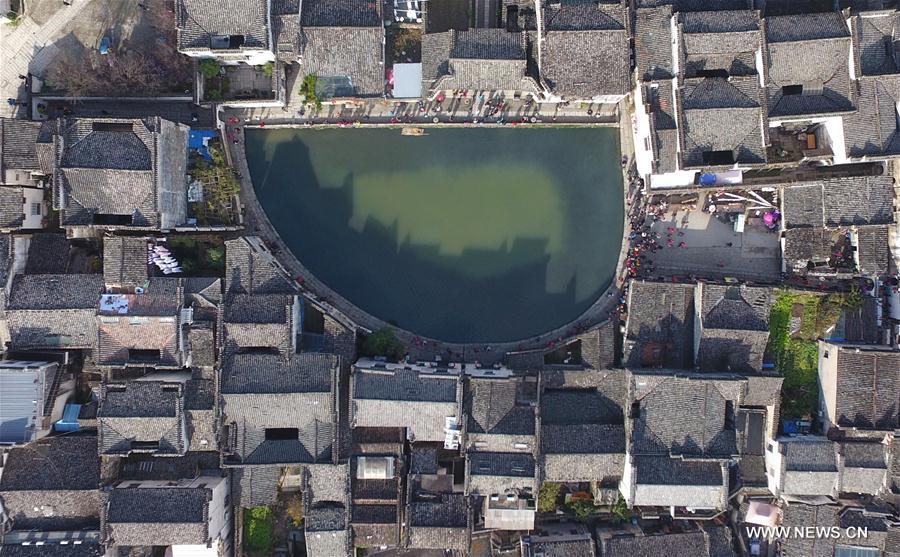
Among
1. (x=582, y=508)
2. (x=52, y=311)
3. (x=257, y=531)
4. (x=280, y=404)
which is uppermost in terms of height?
(x=52, y=311)

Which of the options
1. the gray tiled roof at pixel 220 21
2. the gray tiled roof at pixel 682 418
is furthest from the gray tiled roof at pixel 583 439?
the gray tiled roof at pixel 220 21

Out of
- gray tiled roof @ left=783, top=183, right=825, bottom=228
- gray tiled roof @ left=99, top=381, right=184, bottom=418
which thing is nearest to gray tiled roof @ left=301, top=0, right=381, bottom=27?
gray tiled roof @ left=99, top=381, right=184, bottom=418

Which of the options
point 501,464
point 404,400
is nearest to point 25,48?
point 404,400

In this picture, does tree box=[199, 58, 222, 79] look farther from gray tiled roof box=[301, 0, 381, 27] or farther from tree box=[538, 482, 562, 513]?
tree box=[538, 482, 562, 513]

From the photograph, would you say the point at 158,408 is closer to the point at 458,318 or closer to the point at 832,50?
the point at 458,318

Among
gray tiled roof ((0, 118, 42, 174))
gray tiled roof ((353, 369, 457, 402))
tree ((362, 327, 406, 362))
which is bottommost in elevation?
gray tiled roof ((353, 369, 457, 402))

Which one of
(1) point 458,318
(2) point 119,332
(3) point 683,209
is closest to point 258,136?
(2) point 119,332

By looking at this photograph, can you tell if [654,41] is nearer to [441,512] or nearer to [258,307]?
[258,307]

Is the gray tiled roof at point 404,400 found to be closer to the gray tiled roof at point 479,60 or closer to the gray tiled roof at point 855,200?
the gray tiled roof at point 479,60
